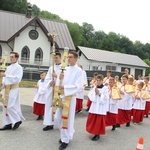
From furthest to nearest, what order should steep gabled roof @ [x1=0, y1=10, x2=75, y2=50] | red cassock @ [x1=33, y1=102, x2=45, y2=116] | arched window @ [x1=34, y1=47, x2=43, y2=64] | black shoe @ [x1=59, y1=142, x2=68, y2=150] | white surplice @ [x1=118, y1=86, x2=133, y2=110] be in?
arched window @ [x1=34, y1=47, x2=43, y2=64] → steep gabled roof @ [x1=0, y1=10, x2=75, y2=50] → white surplice @ [x1=118, y1=86, x2=133, y2=110] → red cassock @ [x1=33, y1=102, x2=45, y2=116] → black shoe @ [x1=59, y1=142, x2=68, y2=150]

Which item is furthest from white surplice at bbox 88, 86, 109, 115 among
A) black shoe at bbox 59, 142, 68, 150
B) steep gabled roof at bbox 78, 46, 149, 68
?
steep gabled roof at bbox 78, 46, 149, 68

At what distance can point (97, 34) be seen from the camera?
94375 mm

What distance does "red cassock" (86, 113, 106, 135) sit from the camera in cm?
759

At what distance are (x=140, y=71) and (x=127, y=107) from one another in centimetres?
4654

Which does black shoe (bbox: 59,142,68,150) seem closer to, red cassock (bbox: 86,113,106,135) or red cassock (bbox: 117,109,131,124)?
red cassock (bbox: 86,113,106,135)

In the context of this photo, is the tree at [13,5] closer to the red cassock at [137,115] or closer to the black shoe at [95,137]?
the red cassock at [137,115]

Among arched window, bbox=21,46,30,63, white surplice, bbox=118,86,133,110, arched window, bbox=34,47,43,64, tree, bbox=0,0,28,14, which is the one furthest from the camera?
tree, bbox=0,0,28,14

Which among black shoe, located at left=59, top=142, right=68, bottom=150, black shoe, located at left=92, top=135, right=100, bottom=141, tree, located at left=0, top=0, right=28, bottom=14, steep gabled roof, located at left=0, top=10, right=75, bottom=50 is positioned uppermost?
tree, located at left=0, top=0, right=28, bottom=14

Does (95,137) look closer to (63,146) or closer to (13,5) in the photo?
(63,146)

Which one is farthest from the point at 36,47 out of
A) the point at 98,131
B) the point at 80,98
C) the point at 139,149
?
the point at 139,149

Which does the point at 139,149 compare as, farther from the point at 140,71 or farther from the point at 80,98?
the point at 140,71

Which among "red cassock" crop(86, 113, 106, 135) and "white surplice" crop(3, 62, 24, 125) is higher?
"white surplice" crop(3, 62, 24, 125)

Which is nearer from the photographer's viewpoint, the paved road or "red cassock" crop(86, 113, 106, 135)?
the paved road

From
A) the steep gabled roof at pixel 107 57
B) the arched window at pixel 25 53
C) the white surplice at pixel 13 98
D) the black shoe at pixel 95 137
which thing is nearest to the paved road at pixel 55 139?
the black shoe at pixel 95 137
